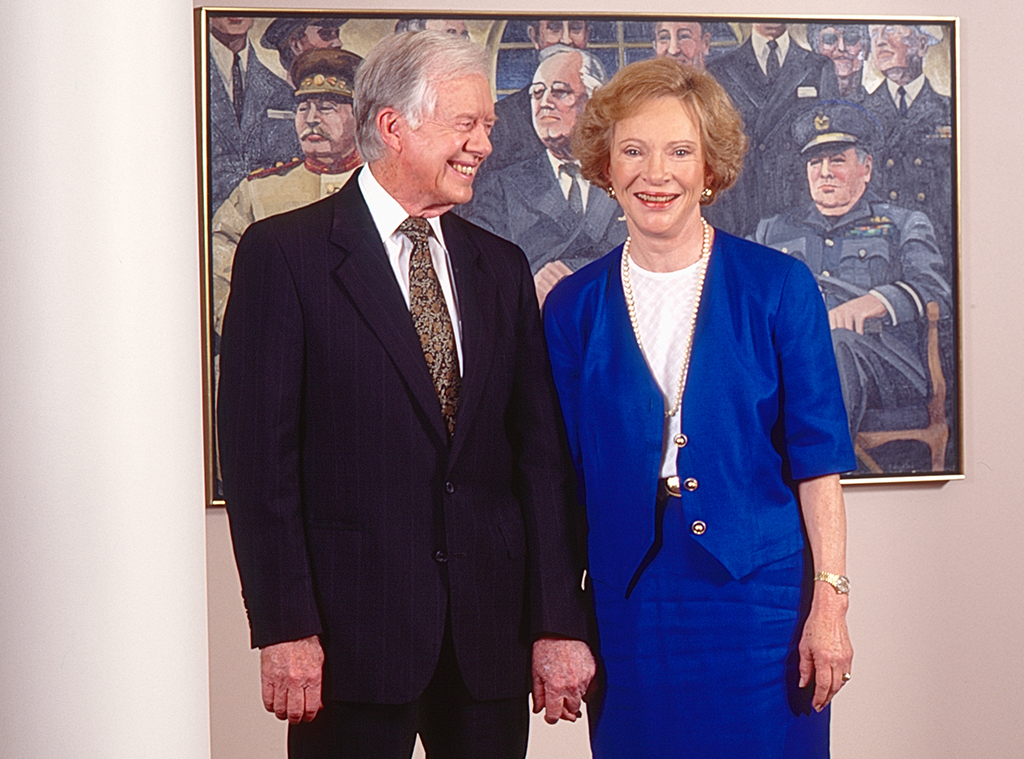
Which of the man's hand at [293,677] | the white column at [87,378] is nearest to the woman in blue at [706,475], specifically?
the man's hand at [293,677]

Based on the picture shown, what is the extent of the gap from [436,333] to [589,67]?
1.41m

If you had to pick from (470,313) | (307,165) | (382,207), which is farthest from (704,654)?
(307,165)

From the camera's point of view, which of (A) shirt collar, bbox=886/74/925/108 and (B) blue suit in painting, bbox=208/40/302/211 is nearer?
(B) blue suit in painting, bbox=208/40/302/211

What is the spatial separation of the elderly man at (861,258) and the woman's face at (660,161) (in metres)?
1.18

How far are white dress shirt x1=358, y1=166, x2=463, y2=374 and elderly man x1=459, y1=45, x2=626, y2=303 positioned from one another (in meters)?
1.04

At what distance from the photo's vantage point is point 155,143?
1.63m

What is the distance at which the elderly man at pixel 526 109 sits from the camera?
10.3ft

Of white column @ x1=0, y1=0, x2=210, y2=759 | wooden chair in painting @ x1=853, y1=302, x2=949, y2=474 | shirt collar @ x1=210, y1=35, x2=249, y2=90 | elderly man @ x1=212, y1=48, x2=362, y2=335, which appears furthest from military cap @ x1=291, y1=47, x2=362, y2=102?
wooden chair in painting @ x1=853, y1=302, x2=949, y2=474

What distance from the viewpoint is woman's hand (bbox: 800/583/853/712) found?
208 centimetres

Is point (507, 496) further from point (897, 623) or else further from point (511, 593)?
point (897, 623)

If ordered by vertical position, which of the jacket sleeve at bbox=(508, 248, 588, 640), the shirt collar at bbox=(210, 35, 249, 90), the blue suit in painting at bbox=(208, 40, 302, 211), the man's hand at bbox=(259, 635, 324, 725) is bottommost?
the man's hand at bbox=(259, 635, 324, 725)

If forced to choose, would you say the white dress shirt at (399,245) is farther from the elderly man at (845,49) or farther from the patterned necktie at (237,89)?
the elderly man at (845,49)

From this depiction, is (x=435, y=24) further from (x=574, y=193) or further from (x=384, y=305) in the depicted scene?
(x=384, y=305)

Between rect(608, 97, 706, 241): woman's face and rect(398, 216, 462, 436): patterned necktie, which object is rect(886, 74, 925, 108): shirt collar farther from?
rect(398, 216, 462, 436): patterned necktie
